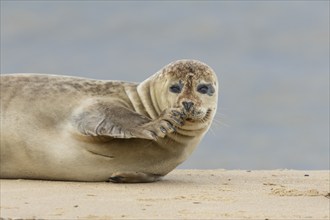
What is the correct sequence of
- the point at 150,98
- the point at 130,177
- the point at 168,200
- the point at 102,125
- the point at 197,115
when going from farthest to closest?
the point at 150,98, the point at 130,177, the point at 197,115, the point at 102,125, the point at 168,200

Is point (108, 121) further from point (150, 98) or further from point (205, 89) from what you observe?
point (205, 89)

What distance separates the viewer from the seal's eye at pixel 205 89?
9703 millimetres

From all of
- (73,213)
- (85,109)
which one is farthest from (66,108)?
(73,213)

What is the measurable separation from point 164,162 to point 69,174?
1187 mm

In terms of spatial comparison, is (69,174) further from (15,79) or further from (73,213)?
(73,213)

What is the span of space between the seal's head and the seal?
0.03ft

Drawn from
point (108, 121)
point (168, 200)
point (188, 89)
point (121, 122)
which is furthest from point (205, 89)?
point (168, 200)

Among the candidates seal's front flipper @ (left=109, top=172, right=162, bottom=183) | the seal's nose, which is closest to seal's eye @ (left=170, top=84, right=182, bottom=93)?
the seal's nose

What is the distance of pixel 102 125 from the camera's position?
9.29 meters

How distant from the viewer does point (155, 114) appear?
10094 mm

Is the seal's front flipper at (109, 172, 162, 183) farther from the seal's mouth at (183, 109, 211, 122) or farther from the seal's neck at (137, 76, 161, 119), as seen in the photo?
the seal's mouth at (183, 109, 211, 122)

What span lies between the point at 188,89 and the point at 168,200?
1.79 m

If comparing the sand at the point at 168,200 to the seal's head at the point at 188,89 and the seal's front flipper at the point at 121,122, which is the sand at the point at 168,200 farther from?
the seal's head at the point at 188,89

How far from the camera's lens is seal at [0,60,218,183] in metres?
9.36
